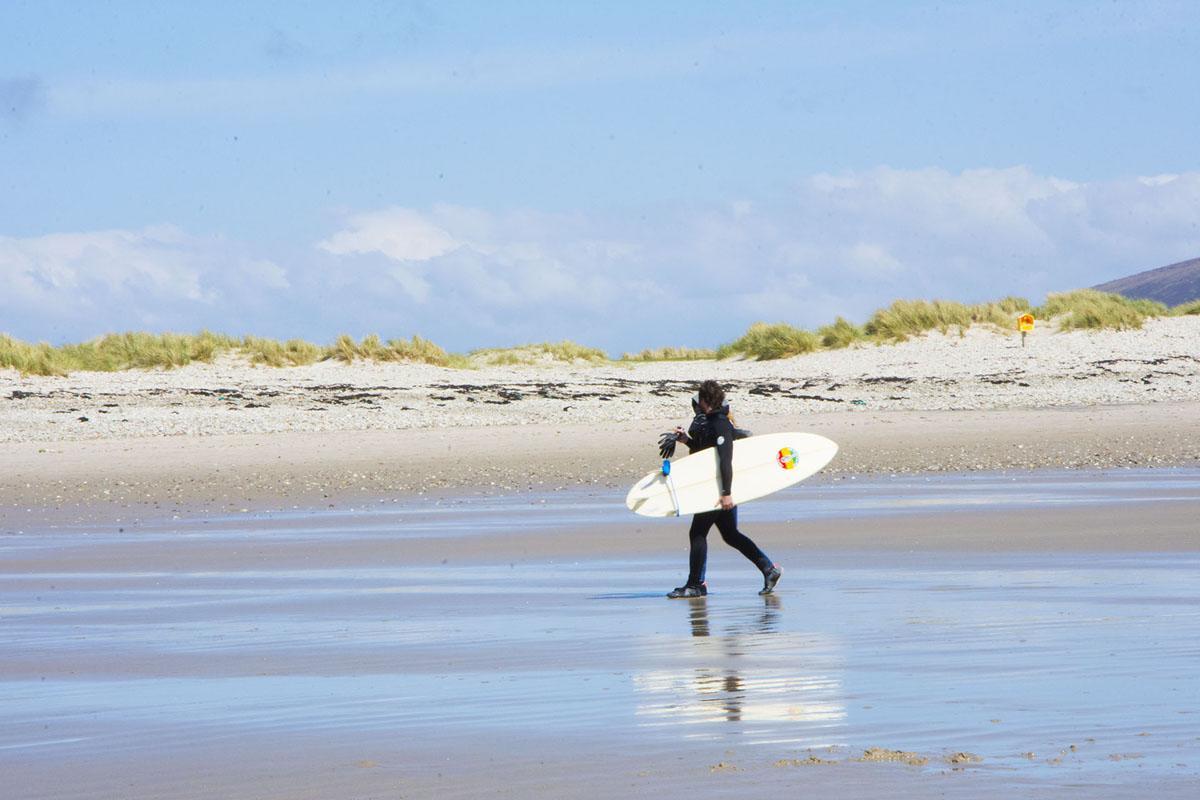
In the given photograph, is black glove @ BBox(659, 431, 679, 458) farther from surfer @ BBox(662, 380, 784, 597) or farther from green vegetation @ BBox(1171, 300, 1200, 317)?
green vegetation @ BBox(1171, 300, 1200, 317)

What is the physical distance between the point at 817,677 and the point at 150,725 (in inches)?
115

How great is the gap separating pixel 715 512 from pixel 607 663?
3360mm

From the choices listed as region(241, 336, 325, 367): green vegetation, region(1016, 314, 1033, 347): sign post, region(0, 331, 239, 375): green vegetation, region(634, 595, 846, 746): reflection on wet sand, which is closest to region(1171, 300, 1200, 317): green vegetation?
region(1016, 314, 1033, 347): sign post

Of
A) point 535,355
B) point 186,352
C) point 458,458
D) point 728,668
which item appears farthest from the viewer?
point 535,355

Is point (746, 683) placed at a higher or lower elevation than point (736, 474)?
lower

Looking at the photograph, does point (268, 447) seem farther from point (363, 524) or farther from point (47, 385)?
point (47, 385)

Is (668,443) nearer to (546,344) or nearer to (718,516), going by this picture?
(718,516)

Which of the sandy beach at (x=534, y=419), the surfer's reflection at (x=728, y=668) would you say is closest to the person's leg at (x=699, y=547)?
the surfer's reflection at (x=728, y=668)

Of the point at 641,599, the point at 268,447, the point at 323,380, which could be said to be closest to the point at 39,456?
the point at 268,447

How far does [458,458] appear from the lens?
2352 cm

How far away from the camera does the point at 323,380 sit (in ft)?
117

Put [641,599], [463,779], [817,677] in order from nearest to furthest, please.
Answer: [463,779], [817,677], [641,599]

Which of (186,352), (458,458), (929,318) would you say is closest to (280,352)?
(186,352)

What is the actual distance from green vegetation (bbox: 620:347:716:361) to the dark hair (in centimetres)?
3383
